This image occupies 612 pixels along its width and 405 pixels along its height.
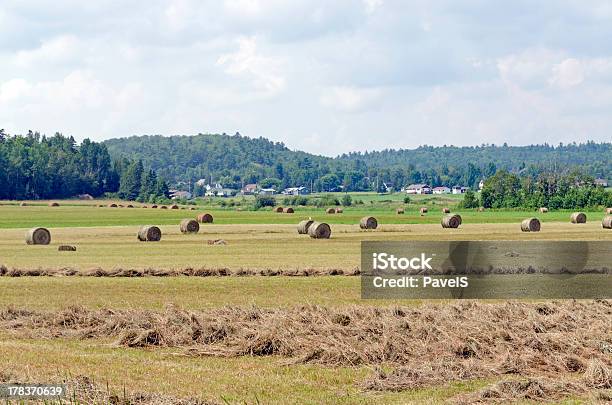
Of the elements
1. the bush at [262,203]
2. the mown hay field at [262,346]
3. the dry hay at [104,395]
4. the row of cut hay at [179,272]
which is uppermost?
the dry hay at [104,395]

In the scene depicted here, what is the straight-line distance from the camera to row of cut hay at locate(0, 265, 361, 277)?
37.4 meters

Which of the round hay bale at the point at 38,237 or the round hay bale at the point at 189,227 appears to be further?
the round hay bale at the point at 189,227

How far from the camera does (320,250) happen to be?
2046 inches

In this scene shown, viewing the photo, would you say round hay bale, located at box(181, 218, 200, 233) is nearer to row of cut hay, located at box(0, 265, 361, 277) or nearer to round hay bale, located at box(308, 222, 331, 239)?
round hay bale, located at box(308, 222, 331, 239)

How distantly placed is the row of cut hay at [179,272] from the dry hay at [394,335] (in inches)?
539

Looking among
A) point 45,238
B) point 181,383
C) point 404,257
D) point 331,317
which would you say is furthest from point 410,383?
point 45,238

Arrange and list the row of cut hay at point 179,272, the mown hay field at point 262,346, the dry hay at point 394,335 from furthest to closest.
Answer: the row of cut hay at point 179,272
the dry hay at point 394,335
the mown hay field at point 262,346

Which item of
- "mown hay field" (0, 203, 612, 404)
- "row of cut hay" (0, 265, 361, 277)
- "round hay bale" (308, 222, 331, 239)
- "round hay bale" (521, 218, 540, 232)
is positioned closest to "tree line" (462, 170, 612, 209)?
"round hay bale" (521, 218, 540, 232)

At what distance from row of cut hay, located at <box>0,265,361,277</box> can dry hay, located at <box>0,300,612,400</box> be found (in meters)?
13.7

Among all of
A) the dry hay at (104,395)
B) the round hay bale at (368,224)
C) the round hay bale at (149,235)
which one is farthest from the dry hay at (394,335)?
the round hay bale at (368,224)

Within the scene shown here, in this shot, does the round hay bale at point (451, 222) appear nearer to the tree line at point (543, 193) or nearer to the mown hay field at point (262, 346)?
the mown hay field at point (262, 346)

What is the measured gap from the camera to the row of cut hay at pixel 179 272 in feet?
123

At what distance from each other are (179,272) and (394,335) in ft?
65.5

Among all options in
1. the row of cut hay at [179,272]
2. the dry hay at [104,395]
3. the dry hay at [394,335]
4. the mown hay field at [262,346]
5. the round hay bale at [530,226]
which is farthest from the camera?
the round hay bale at [530,226]
